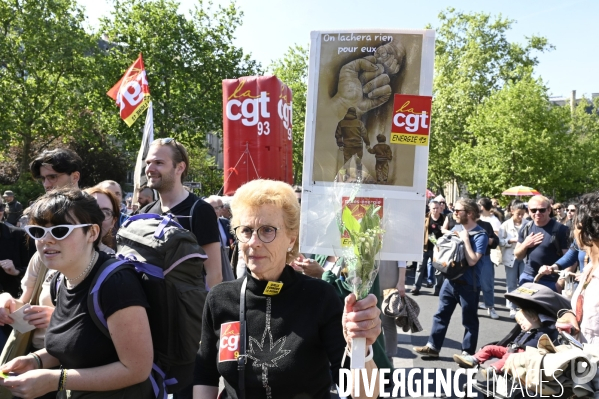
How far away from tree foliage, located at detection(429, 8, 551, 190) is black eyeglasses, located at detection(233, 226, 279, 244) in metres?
45.5

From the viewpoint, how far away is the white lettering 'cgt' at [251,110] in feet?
27.0

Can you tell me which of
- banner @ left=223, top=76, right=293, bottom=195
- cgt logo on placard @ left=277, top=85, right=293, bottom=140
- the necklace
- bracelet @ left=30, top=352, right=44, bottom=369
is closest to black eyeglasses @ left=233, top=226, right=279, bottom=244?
the necklace

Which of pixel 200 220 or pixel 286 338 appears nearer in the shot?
pixel 286 338

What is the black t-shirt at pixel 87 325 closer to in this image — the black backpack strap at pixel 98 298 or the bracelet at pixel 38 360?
the black backpack strap at pixel 98 298

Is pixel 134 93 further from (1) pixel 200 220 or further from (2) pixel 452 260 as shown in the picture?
(1) pixel 200 220

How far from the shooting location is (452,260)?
6598 millimetres

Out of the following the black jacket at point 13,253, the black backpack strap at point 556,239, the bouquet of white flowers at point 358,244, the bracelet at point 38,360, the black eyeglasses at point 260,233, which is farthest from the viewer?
the black backpack strap at point 556,239

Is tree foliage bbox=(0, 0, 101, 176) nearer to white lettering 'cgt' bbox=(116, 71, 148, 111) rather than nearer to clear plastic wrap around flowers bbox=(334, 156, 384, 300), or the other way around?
white lettering 'cgt' bbox=(116, 71, 148, 111)

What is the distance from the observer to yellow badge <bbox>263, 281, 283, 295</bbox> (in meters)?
2.26

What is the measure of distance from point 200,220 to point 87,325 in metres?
1.48

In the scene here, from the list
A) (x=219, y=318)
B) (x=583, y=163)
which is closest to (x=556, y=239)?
(x=219, y=318)

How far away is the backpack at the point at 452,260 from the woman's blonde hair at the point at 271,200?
4.48 m

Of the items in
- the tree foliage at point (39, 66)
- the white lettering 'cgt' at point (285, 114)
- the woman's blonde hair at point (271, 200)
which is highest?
the tree foliage at point (39, 66)

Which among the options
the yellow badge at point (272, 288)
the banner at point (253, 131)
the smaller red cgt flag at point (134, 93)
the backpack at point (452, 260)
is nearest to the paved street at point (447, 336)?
the backpack at point (452, 260)
